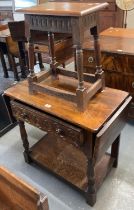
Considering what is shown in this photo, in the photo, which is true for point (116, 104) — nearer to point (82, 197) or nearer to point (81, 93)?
→ point (81, 93)

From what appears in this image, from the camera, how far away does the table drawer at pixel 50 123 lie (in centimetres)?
127

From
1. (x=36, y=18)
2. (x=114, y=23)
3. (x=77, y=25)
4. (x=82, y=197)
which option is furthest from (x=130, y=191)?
(x=114, y=23)

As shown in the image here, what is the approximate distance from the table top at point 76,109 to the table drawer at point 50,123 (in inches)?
1.6

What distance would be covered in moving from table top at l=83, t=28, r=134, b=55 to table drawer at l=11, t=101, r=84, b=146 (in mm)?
955

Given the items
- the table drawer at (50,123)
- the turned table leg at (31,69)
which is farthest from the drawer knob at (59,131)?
the turned table leg at (31,69)

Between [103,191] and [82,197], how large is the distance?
0.53 ft

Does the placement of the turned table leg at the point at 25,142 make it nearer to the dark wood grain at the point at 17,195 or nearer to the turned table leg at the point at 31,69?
the turned table leg at the point at 31,69

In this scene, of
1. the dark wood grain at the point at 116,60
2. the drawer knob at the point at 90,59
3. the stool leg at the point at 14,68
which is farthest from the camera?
the stool leg at the point at 14,68

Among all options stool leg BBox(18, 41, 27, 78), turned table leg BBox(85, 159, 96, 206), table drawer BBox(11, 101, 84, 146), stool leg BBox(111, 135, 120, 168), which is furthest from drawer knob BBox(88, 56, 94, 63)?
stool leg BBox(18, 41, 27, 78)

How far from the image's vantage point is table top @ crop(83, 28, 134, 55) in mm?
2010

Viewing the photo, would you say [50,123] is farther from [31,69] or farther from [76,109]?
[31,69]

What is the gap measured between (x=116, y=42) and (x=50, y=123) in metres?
1.22

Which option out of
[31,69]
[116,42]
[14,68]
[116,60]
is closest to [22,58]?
[14,68]

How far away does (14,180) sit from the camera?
2.77ft
